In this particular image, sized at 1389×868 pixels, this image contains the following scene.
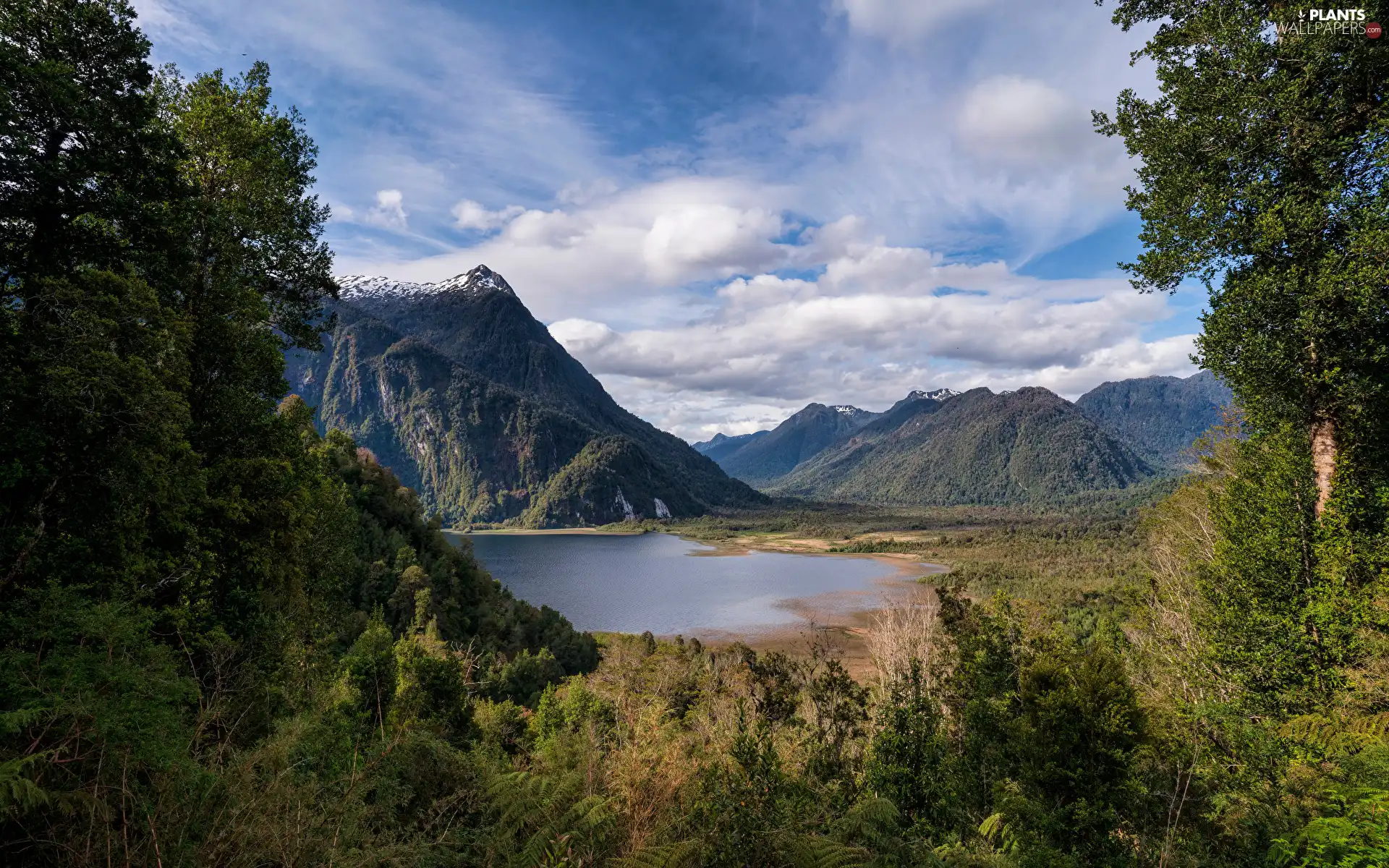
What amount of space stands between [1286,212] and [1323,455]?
4078mm

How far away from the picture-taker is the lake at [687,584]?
70500mm

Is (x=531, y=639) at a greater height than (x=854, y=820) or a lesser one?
lesser

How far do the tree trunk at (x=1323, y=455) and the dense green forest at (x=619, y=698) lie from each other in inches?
2.3

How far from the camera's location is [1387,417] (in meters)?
9.33

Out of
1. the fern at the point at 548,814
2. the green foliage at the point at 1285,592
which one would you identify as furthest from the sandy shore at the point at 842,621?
the fern at the point at 548,814

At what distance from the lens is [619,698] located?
11914mm

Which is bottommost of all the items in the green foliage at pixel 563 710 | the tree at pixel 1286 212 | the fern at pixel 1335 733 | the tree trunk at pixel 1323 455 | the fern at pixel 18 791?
the green foliage at pixel 563 710

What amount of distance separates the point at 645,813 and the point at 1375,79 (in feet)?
49.3

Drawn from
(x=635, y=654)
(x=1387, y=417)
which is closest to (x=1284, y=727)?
(x=1387, y=417)

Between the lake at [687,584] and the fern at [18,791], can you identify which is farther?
the lake at [687,584]

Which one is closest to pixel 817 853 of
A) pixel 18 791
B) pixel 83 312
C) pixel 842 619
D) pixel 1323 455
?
pixel 18 791

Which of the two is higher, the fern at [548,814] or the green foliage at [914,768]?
the fern at [548,814]

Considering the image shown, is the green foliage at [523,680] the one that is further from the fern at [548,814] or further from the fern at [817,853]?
the fern at [817,853]

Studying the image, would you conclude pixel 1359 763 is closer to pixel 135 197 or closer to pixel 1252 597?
pixel 1252 597
